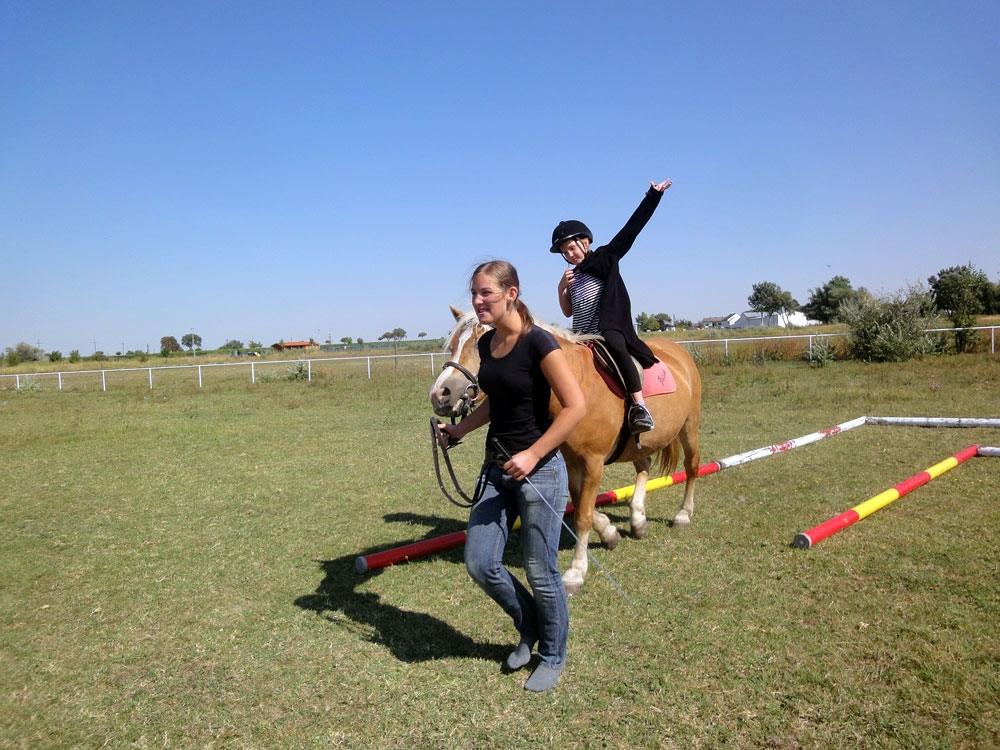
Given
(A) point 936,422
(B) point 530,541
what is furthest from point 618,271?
(A) point 936,422

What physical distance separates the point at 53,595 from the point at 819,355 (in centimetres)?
2233

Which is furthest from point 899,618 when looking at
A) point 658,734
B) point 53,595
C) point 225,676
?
point 53,595

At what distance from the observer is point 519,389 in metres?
3.19

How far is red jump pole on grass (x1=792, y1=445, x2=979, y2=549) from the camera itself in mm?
5137

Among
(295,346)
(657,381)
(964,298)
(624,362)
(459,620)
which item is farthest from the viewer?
(295,346)

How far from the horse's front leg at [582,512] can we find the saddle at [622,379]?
19.1 inches

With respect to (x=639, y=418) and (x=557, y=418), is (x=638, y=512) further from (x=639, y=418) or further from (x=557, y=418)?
(x=557, y=418)

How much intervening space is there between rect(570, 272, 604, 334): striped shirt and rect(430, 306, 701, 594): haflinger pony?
1.10 ft

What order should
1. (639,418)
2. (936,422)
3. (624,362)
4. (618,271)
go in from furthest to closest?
1. (936,422)
2. (618,271)
3. (639,418)
4. (624,362)

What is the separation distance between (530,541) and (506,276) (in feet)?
4.41

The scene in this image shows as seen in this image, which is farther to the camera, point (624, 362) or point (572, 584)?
point (624, 362)

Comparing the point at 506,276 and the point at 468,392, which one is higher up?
the point at 506,276

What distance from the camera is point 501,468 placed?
3311 millimetres

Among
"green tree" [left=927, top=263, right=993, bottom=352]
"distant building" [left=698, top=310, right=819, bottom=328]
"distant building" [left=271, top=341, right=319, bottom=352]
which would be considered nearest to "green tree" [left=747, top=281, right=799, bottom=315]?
"distant building" [left=698, top=310, right=819, bottom=328]
